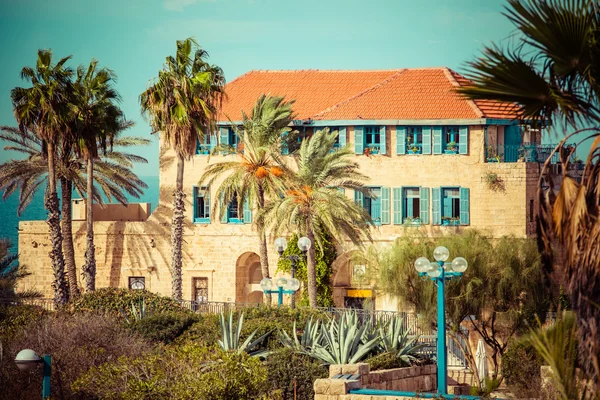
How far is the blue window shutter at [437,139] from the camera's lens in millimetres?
41219

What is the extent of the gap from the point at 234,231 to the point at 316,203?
773 centimetres

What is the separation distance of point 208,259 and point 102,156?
20.7 ft

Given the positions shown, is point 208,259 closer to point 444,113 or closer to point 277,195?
point 277,195

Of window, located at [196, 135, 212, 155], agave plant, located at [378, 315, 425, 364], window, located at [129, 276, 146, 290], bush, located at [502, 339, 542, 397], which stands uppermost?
window, located at [196, 135, 212, 155]

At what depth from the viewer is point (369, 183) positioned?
41.6 metres

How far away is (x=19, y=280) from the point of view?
4506 cm

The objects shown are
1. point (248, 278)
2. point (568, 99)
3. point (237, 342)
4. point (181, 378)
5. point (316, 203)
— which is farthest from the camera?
point (248, 278)

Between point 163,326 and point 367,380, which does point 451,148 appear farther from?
point 367,380

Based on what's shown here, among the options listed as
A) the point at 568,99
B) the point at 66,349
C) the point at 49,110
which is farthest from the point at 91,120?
the point at 568,99

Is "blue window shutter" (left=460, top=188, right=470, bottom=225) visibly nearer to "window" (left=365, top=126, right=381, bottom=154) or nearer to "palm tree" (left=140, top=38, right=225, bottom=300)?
"window" (left=365, top=126, right=381, bottom=154)

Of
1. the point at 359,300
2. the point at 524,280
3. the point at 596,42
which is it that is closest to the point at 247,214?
the point at 359,300

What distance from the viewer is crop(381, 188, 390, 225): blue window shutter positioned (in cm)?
4138

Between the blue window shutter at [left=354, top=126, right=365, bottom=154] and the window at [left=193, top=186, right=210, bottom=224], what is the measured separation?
6.44m

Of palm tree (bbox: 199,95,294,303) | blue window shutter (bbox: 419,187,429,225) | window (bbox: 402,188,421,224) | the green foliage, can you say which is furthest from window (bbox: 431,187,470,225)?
palm tree (bbox: 199,95,294,303)
